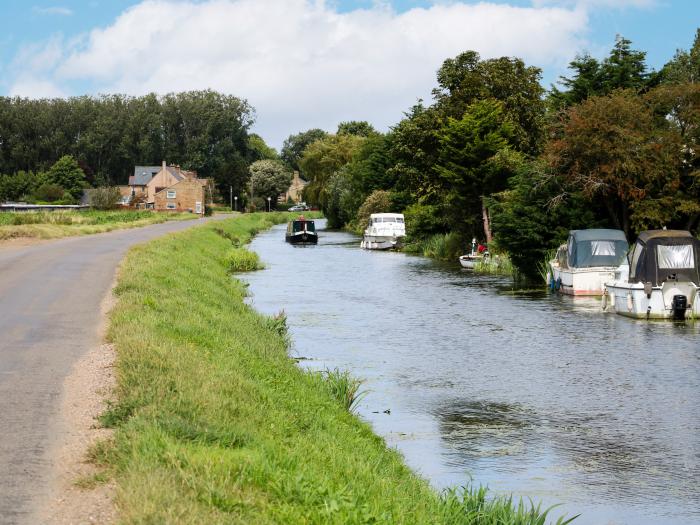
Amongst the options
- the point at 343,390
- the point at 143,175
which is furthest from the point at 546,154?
the point at 143,175

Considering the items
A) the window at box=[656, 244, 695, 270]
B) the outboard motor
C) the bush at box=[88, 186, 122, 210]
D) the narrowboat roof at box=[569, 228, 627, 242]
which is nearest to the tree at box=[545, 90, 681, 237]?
the narrowboat roof at box=[569, 228, 627, 242]

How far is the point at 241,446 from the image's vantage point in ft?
28.3

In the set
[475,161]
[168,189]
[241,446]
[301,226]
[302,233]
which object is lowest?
[241,446]

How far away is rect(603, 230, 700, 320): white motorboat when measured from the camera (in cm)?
2770

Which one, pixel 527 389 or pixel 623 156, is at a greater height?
pixel 623 156

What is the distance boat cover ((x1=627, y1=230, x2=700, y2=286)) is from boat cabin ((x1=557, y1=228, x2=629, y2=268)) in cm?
473

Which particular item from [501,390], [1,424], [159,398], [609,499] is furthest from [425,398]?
[1,424]

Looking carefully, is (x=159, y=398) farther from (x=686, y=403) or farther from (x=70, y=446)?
(x=686, y=403)

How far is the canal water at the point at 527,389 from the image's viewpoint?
1144 centimetres

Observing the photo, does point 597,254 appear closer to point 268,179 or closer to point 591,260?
point 591,260

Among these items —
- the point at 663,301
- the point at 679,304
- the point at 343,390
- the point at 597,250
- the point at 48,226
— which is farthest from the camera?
the point at 48,226

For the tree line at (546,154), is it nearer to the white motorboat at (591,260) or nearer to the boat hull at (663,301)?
the white motorboat at (591,260)

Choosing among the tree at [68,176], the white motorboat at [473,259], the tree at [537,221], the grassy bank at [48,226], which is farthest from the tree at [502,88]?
the tree at [68,176]

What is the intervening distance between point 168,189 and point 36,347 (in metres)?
120
